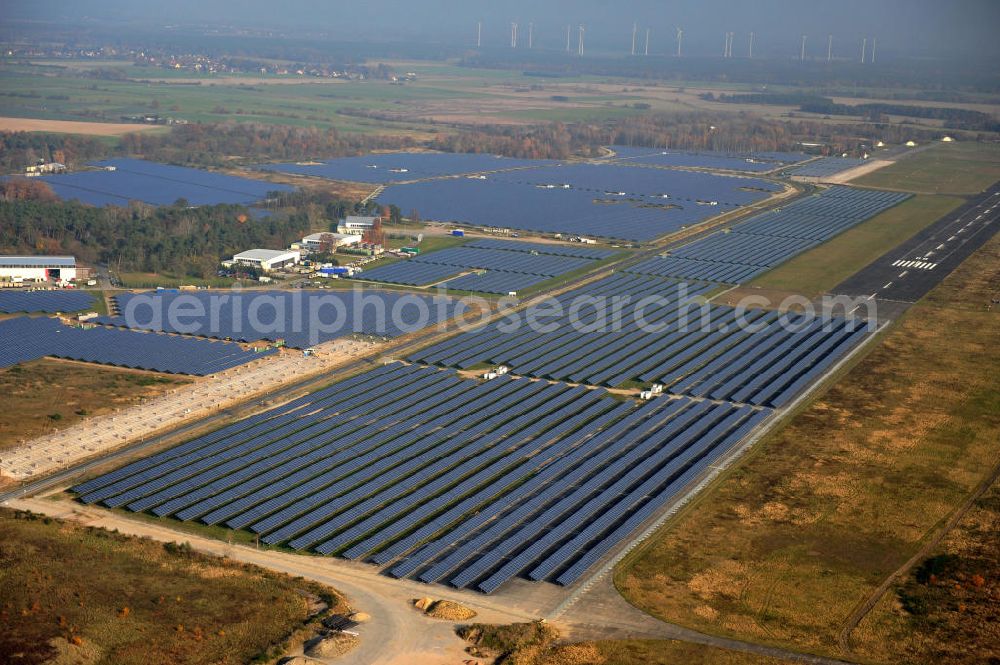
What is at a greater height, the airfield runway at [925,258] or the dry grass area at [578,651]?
the airfield runway at [925,258]

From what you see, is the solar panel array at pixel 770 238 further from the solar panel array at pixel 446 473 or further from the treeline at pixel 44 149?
the treeline at pixel 44 149

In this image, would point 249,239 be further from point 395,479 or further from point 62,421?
point 395,479

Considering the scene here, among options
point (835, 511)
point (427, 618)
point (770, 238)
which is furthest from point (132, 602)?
point (770, 238)

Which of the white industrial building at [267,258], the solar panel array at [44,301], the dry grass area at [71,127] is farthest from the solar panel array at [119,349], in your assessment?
the dry grass area at [71,127]

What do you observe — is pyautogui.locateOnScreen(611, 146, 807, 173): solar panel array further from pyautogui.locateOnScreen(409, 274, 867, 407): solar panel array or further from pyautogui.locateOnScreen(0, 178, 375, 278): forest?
pyautogui.locateOnScreen(409, 274, 867, 407): solar panel array

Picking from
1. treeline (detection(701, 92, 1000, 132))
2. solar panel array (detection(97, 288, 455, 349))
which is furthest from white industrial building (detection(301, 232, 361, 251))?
treeline (detection(701, 92, 1000, 132))

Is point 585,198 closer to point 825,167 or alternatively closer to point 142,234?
point 825,167
